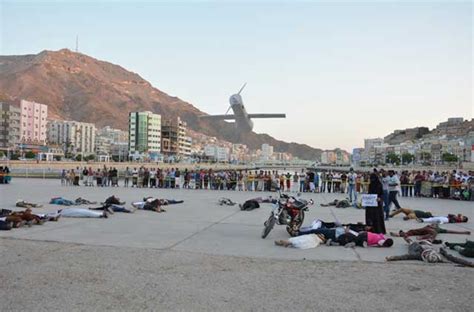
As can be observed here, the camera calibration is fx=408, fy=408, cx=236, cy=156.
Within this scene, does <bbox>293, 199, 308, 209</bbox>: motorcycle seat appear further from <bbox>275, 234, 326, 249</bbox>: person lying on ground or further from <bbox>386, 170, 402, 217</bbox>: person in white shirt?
<bbox>386, 170, 402, 217</bbox>: person in white shirt

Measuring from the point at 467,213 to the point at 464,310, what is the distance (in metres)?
12.6

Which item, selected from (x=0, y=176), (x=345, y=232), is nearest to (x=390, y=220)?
(x=345, y=232)

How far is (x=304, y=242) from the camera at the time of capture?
27.9 feet

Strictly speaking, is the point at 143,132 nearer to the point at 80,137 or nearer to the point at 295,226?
the point at 80,137

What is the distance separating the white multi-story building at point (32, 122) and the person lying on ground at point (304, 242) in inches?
5013

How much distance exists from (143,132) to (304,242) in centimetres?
15519

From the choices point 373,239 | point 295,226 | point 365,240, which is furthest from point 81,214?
point 373,239

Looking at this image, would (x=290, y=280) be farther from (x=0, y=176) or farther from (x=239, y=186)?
(x=0, y=176)

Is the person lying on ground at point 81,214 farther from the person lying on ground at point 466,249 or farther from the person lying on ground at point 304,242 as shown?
the person lying on ground at point 466,249

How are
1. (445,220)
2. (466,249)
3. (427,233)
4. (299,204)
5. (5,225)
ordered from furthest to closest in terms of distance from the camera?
(445,220)
(299,204)
(5,225)
(427,233)
(466,249)

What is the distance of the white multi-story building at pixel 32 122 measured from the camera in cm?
12638

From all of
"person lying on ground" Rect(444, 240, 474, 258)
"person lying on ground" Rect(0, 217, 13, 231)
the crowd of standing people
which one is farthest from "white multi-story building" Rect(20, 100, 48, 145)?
"person lying on ground" Rect(444, 240, 474, 258)

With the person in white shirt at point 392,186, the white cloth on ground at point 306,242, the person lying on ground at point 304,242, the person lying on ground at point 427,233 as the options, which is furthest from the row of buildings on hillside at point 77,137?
the person lying on ground at point 427,233

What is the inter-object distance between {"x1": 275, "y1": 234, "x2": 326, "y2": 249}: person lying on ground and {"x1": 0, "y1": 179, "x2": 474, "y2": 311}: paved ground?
0.79 ft
